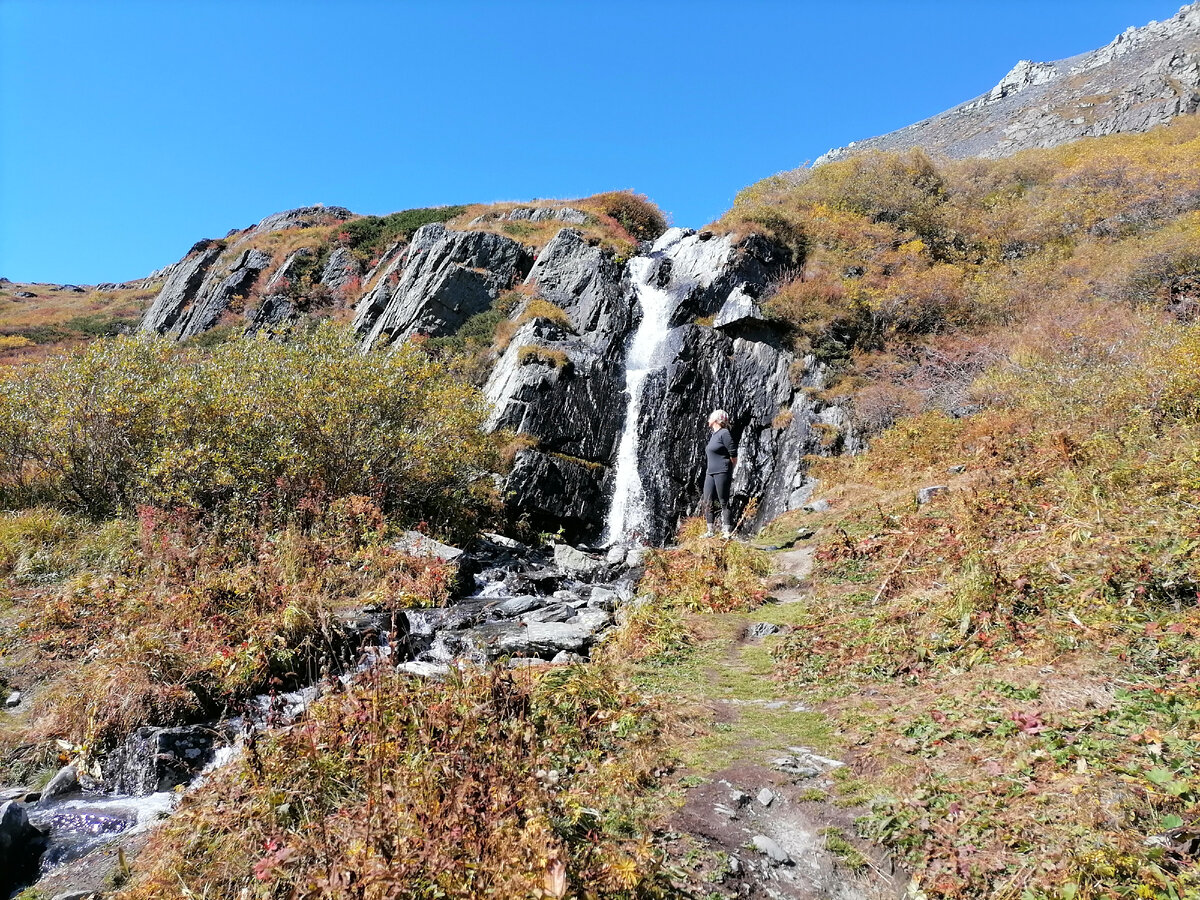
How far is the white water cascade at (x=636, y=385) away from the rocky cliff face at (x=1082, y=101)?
17824mm

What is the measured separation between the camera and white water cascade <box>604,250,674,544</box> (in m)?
17.7

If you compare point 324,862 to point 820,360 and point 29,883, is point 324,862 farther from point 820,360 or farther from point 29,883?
point 820,360

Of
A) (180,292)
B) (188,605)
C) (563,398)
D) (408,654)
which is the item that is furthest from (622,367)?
(180,292)

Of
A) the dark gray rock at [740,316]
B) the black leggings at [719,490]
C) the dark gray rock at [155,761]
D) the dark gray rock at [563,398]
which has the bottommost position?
the dark gray rock at [155,761]

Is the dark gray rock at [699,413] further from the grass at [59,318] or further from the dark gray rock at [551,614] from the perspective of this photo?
the grass at [59,318]

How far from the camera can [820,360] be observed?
2030cm

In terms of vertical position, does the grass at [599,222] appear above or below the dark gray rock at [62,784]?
above

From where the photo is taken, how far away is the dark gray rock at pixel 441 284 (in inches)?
958

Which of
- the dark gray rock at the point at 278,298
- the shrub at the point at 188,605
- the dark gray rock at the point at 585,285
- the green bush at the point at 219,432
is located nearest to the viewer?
the shrub at the point at 188,605

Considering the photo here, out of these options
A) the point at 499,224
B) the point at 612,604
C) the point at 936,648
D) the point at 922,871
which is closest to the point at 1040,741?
the point at 922,871

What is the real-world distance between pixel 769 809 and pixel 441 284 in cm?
2377

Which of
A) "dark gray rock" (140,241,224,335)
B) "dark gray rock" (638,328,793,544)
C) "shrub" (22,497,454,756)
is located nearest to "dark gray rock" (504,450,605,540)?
"dark gray rock" (638,328,793,544)

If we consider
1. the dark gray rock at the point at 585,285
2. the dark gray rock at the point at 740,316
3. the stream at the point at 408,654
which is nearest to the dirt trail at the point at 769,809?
the stream at the point at 408,654

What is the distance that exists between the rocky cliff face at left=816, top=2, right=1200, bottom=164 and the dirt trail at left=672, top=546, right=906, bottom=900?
3405 cm
